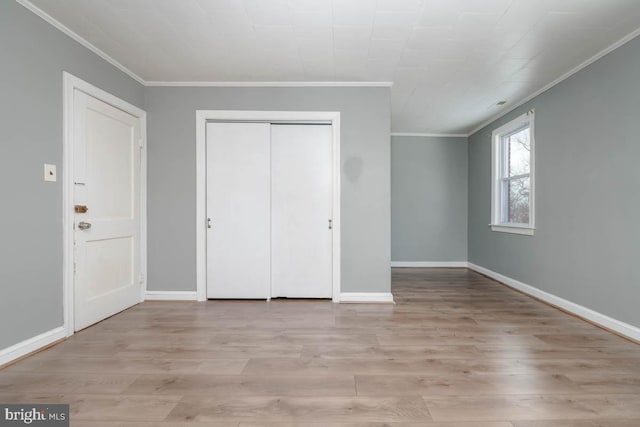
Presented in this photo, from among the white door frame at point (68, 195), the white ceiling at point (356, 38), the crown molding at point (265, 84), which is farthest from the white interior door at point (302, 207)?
the white door frame at point (68, 195)

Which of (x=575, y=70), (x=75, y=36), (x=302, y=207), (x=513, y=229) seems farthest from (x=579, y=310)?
(x=75, y=36)

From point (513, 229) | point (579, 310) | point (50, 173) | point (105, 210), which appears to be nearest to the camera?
point (50, 173)

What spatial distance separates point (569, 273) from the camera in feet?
10.9

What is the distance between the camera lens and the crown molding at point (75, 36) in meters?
2.26

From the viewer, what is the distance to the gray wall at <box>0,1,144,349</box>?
2.10 meters

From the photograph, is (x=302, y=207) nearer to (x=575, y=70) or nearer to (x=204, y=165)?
(x=204, y=165)

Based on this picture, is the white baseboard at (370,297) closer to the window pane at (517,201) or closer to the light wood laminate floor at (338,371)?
the light wood laminate floor at (338,371)

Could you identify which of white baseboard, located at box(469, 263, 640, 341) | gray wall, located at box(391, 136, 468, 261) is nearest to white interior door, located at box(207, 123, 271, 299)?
gray wall, located at box(391, 136, 468, 261)

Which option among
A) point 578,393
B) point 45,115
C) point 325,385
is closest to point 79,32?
point 45,115

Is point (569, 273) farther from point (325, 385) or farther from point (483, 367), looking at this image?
point (325, 385)

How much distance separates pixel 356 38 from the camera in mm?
2674

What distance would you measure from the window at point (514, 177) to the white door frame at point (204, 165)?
2.57 meters

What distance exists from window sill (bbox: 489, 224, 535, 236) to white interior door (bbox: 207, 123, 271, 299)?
11.0 ft

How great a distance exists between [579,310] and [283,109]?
12.6 feet
